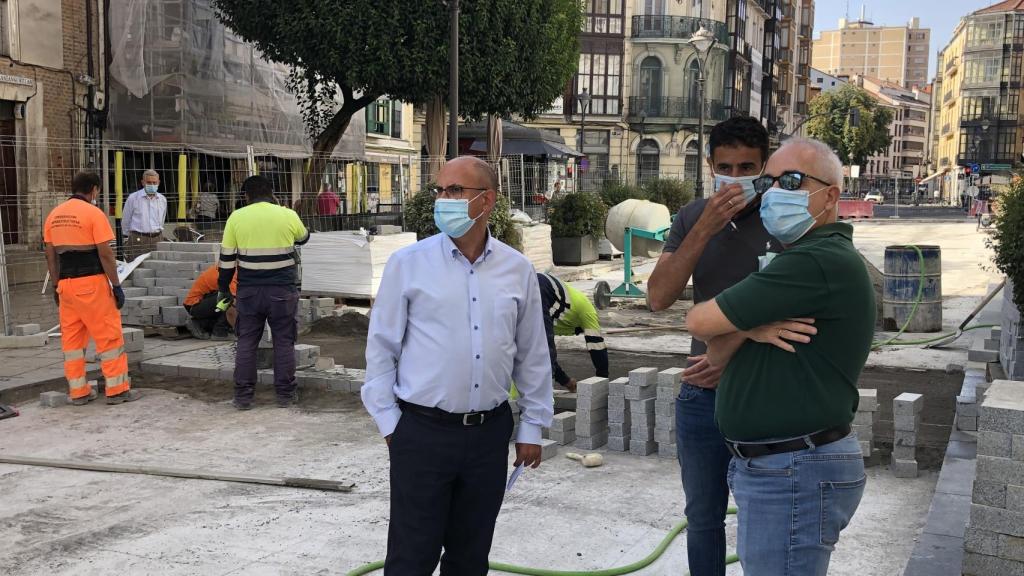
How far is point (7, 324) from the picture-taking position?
10797mm

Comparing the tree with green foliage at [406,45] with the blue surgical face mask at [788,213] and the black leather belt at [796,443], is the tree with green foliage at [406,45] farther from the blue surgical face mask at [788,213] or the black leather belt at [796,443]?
the black leather belt at [796,443]

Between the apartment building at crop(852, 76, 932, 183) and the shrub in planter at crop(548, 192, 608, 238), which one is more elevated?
the apartment building at crop(852, 76, 932, 183)

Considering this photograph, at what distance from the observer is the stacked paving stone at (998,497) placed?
408cm

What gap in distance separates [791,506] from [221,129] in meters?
20.4

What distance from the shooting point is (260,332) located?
326 inches

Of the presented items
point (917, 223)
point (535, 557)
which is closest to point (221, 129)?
point (535, 557)

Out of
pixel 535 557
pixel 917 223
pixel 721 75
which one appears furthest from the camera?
pixel 721 75

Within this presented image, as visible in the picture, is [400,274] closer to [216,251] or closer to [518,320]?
[518,320]

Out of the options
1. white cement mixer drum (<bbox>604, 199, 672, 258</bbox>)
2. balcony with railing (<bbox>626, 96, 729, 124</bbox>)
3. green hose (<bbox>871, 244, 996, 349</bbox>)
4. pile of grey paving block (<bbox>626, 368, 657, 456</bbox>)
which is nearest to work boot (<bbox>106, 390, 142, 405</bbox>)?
pile of grey paving block (<bbox>626, 368, 657, 456</bbox>)

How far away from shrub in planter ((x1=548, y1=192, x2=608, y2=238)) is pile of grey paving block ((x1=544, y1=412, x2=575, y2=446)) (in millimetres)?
14687

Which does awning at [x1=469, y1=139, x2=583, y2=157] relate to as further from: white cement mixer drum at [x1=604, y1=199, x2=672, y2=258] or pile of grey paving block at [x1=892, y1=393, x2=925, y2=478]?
pile of grey paving block at [x1=892, y1=393, x2=925, y2=478]

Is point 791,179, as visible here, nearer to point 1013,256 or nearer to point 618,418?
point 618,418

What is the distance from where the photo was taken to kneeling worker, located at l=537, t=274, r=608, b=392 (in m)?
7.30

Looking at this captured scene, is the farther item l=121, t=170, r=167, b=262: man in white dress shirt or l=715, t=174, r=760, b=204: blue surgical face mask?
l=121, t=170, r=167, b=262: man in white dress shirt
